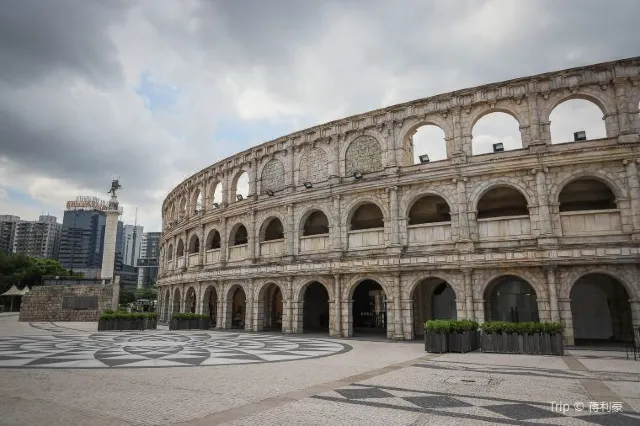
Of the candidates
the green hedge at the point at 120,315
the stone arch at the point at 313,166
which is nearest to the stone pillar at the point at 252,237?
the stone arch at the point at 313,166

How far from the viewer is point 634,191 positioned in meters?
18.5

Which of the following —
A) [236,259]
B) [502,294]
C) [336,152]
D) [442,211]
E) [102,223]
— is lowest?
[502,294]

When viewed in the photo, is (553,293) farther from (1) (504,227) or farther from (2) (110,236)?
(2) (110,236)

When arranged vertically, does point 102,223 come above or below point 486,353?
above

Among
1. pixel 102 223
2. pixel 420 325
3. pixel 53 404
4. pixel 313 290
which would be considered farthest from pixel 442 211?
pixel 102 223

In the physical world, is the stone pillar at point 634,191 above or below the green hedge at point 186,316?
above

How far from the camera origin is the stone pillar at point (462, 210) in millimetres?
21125

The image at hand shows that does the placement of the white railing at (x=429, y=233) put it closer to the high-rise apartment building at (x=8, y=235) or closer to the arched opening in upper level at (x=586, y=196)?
the arched opening in upper level at (x=586, y=196)

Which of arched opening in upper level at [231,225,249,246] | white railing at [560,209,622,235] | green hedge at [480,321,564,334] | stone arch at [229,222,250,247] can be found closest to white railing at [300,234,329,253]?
stone arch at [229,222,250,247]

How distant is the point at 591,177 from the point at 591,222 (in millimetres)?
2201

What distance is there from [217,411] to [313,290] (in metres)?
25.5

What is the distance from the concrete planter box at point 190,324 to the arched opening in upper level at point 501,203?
20111mm

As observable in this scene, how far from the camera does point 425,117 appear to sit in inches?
926

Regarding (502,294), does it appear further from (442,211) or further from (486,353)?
(486,353)
